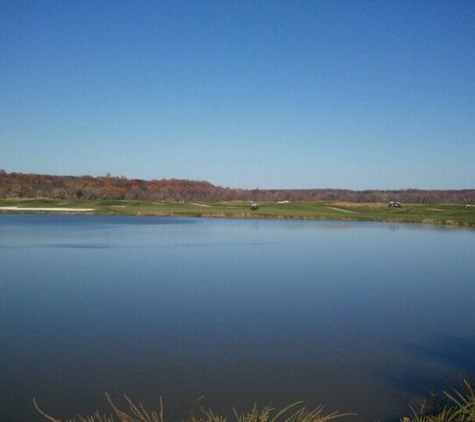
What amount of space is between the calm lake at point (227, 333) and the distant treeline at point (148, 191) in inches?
2810

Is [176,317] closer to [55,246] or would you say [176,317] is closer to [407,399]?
[407,399]

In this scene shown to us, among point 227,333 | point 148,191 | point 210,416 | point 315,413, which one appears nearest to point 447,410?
point 315,413

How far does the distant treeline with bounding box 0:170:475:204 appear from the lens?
8731 centimetres

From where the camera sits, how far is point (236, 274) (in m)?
13.9

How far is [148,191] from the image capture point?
115312 millimetres

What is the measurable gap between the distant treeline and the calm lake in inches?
2810

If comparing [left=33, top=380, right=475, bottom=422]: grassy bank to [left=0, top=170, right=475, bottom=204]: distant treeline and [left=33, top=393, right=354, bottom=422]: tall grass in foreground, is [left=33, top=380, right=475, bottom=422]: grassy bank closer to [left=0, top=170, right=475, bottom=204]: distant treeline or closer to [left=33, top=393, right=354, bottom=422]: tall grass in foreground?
[left=33, top=393, right=354, bottom=422]: tall grass in foreground

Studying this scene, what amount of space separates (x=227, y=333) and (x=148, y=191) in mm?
109222

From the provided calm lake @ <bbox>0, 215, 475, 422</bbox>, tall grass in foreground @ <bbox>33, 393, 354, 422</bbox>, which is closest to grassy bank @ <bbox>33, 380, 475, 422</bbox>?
tall grass in foreground @ <bbox>33, 393, 354, 422</bbox>

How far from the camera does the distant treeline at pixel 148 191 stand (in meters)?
87.3

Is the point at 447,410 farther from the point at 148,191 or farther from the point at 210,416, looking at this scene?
the point at 148,191

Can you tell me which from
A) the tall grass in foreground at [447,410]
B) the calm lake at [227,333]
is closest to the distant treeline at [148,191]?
the calm lake at [227,333]

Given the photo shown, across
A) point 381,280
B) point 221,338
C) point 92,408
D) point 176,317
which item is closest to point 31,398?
point 92,408

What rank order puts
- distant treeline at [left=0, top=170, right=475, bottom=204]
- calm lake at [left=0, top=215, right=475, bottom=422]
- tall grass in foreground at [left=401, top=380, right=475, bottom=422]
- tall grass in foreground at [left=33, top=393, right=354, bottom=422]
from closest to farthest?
tall grass in foreground at [left=33, top=393, right=354, bottom=422]
tall grass in foreground at [left=401, top=380, right=475, bottom=422]
calm lake at [left=0, top=215, right=475, bottom=422]
distant treeline at [left=0, top=170, right=475, bottom=204]
